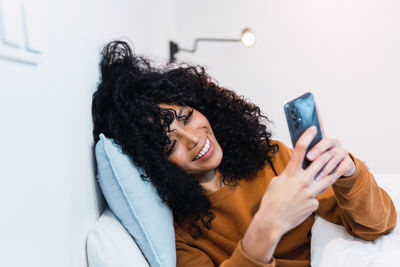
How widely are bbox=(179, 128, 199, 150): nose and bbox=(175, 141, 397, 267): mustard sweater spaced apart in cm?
19

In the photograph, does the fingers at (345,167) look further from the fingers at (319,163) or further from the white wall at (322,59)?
the white wall at (322,59)

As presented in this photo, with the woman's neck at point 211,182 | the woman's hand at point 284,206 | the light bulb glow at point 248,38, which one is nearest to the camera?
the woman's hand at point 284,206

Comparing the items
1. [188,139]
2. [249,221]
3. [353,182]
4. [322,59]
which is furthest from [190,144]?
[322,59]

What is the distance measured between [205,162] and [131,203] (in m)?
0.23

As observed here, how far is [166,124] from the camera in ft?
2.81

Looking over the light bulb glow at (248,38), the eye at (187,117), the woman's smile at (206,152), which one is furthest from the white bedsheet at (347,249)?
the light bulb glow at (248,38)

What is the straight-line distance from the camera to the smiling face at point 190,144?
88cm

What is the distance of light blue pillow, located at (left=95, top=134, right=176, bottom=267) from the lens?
0.79 meters

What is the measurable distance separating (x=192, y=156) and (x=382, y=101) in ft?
5.17

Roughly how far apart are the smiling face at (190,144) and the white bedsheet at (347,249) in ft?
1.10

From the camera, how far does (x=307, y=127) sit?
0.68 metres

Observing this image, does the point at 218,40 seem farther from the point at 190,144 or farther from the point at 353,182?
the point at 353,182

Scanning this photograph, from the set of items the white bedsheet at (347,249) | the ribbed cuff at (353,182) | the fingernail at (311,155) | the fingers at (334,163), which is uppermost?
the fingernail at (311,155)

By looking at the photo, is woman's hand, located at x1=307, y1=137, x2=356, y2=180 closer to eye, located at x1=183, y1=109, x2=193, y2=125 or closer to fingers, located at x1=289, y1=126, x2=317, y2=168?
fingers, located at x1=289, y1=126, x2=317, y2=168
